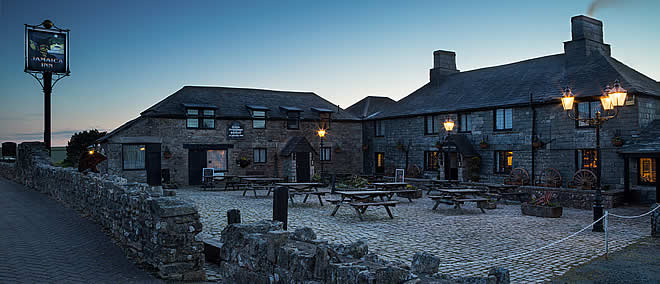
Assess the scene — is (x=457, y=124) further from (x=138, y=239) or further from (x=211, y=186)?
(x=138, y=239)

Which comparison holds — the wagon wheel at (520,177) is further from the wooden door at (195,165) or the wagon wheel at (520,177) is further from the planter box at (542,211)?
the wooden door at (195,165)

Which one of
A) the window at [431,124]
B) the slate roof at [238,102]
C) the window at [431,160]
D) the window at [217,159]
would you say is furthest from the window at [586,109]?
the window at [217,159]

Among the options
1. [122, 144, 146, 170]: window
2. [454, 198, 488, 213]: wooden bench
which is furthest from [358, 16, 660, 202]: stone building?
[122, 144, 146, 170]: window

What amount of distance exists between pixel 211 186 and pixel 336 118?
34.7 feet

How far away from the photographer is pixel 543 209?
1391 centimetres

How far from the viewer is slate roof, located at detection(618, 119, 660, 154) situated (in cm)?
1570

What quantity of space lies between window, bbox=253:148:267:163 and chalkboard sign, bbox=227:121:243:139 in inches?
61.5

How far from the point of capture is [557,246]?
940 centimetres

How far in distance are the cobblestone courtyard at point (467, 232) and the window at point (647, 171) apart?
2.69 meters

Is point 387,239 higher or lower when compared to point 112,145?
lower

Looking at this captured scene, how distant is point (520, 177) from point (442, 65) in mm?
11456

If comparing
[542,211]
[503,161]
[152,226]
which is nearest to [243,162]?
[503,161]

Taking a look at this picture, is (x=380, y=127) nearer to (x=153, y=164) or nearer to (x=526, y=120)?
(x=526, y=120)

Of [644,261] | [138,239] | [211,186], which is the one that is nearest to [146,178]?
[211,186]
